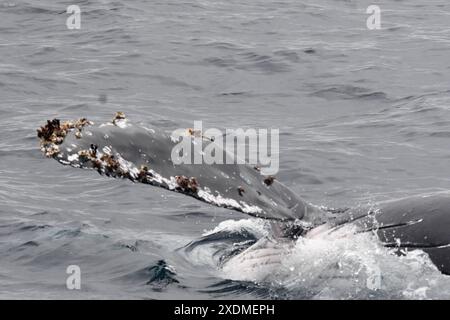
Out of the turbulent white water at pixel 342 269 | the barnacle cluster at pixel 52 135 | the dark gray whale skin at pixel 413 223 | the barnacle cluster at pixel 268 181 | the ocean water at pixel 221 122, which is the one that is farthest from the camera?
the ocean water at pixel 221 122

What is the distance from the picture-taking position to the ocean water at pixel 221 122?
977 centimetres

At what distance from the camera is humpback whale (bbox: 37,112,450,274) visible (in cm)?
822

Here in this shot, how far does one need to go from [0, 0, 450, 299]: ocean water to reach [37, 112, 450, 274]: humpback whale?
0.19 metres

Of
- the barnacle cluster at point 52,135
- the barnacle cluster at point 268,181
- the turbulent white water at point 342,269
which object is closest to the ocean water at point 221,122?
the turbulent white water at point 342,269

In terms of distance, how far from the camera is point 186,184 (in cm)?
856

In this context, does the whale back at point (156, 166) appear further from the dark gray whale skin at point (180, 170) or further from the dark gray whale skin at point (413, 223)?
the dark gray whale skin at point (413, 223)

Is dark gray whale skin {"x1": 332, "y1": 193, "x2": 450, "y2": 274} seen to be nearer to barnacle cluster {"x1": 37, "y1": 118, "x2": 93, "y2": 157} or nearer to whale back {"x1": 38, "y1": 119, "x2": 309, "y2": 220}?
whale back {"x1": 38, "y1": 119, "x2": 309, "y2": 220}

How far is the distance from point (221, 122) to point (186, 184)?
8403 millimetres

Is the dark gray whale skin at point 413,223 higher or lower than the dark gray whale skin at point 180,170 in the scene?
lower

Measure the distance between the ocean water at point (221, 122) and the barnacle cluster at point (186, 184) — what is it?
145 cm

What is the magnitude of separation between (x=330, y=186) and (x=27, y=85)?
Answer: 7.53 meters

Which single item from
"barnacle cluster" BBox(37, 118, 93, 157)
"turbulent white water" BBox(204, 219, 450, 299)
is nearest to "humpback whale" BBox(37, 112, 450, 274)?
"barnacle cluster" BBox(37, 118, 93, 157)

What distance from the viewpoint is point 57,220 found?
40.5 feet
